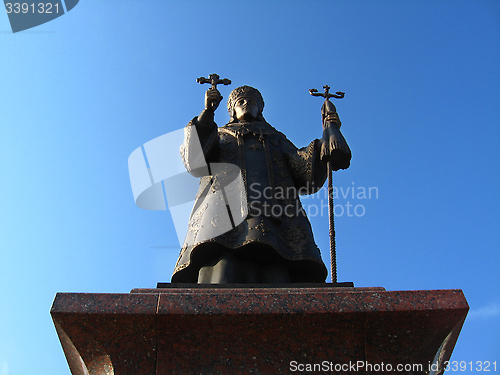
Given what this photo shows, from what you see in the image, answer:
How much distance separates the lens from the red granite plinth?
325cm

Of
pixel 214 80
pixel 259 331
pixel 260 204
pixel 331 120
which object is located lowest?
pixel 259 331

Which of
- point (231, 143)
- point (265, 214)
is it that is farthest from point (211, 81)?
point (265, 214)

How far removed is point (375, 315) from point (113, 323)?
1.65 m

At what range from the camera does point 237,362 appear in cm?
327

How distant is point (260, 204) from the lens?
5270mm

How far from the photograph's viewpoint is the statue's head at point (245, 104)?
22.6 ft

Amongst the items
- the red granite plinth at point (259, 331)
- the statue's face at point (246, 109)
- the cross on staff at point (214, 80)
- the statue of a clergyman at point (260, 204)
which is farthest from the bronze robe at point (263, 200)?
the red granite plinth at point (259, 331)

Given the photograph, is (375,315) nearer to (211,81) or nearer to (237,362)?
(237,362)

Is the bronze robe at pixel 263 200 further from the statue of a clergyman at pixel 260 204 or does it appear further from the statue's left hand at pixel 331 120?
the statue's left hand at pixel 331 120

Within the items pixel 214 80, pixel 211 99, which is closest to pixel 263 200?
pixel 211 99

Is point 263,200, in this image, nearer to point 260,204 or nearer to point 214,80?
point 260,204

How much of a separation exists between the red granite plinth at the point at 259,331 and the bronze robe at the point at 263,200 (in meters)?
1.57

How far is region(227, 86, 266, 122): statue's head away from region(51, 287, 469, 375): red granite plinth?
12.9 feet

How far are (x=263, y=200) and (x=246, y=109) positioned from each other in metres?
1.94
